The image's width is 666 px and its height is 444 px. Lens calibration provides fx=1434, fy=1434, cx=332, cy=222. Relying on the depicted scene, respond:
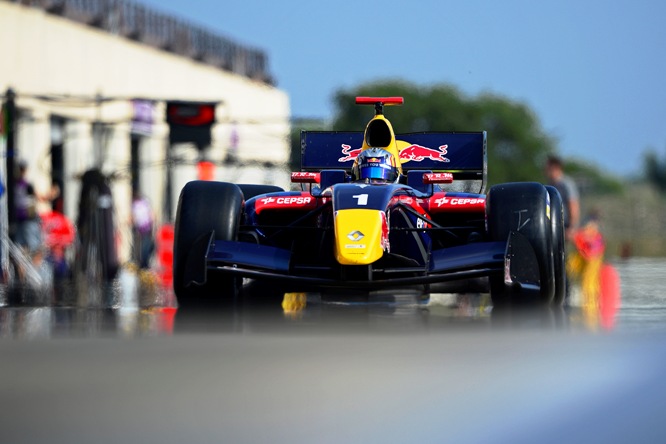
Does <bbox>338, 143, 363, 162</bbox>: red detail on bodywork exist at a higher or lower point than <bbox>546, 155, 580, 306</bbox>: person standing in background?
higher

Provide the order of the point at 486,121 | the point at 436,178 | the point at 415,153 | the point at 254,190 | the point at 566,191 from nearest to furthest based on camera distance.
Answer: the point at 436,178 → the point at 254,190 → the point at 415,153 → the point at 566,191 → the point at 486,121

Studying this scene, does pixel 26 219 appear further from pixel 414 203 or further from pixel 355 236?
pixel 355 236

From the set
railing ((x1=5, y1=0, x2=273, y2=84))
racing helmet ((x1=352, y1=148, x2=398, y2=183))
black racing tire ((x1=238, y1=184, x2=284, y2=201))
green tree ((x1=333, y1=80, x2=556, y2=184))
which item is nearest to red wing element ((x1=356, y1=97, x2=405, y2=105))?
racing helmet ((x1=352, y1=148, x2=398, y2=183))

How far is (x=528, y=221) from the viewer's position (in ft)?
30.6

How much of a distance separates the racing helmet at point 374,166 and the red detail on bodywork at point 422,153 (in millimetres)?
996

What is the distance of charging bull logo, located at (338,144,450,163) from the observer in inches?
457

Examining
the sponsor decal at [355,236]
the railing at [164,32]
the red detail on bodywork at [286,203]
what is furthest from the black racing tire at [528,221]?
the railing at [164,32]

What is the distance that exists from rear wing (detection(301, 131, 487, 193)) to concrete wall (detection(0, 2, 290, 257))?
9766 mm

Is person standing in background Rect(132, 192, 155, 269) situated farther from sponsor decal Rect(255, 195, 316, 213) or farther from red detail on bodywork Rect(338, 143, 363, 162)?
sponsor decal Rect(255, 195, 316, 213)

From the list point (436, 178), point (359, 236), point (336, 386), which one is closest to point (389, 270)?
point (359, 236)

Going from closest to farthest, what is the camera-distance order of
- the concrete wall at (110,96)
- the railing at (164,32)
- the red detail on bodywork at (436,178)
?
the red detail on bodywork at (436,178) → the concrete wall at (110,96) → the railing at (164,32)

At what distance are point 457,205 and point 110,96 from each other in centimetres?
2253

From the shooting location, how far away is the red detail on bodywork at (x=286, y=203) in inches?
398

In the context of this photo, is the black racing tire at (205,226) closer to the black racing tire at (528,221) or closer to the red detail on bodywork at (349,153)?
the black racing tire at (528,221)
